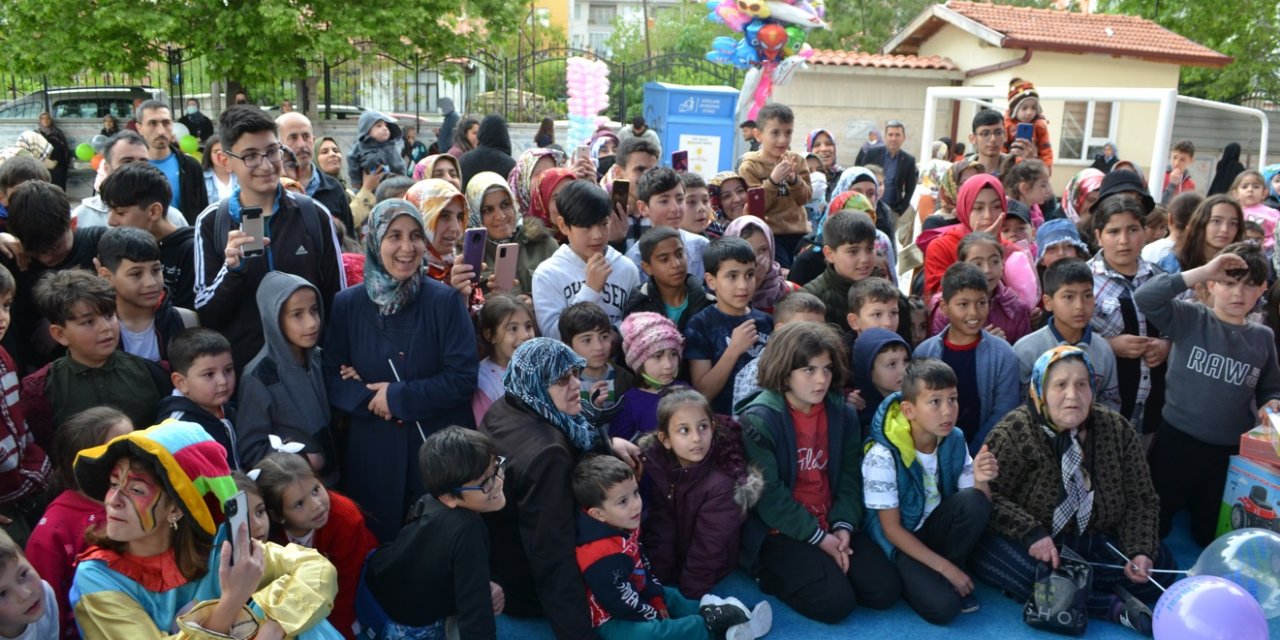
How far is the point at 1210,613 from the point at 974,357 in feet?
4.61

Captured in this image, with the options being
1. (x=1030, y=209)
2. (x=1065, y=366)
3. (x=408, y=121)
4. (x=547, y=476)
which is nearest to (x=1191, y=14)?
(x=408, y=121)

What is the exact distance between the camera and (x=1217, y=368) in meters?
4.53

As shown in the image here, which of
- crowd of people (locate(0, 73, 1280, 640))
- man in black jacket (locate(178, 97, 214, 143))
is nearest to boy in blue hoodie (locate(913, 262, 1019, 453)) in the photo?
crowd of people (locate(0, 73, 1280, 640))

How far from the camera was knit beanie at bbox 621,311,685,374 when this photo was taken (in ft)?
13.3

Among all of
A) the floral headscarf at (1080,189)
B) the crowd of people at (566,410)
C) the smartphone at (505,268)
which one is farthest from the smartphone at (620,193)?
the floral headscarf at (1080,189)

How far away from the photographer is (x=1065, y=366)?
12.7ft

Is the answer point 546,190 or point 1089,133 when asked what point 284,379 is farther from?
point 1089,133

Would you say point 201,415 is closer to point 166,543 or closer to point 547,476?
point 166,543

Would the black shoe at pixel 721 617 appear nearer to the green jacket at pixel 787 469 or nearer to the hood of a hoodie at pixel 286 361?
the green jacket at pixel 787 469

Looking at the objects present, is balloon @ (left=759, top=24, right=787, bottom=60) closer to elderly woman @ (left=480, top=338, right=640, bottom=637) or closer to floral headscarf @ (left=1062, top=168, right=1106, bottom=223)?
floral headscarf @ (left=1062, top=168, right=1106, bottom=223)

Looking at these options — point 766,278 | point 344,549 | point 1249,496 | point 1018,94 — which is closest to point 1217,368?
point 1249,496

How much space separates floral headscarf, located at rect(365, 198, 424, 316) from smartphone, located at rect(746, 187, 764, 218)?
2.38 meters

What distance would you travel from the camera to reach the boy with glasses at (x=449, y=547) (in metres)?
3.12

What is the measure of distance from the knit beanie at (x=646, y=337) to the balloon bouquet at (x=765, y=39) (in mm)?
5536
